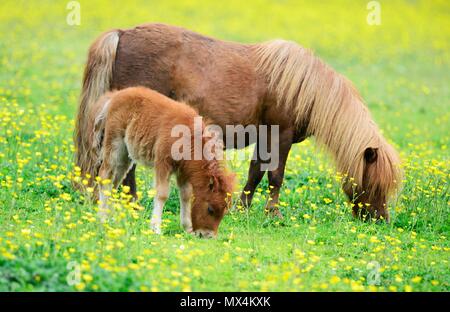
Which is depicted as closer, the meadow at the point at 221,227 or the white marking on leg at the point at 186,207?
the meadow at the point at 221,227

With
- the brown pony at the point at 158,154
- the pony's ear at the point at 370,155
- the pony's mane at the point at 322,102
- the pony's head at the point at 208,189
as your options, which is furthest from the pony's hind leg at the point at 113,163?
the pony's ear at the point at 370,155

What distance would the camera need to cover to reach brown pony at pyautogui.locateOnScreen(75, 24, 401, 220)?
→ 8453mm

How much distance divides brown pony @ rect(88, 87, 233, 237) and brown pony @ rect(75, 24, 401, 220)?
26.3 inches

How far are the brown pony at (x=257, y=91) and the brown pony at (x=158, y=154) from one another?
0.67 m

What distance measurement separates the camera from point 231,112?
28.5ft

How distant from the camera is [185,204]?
24.7 feet

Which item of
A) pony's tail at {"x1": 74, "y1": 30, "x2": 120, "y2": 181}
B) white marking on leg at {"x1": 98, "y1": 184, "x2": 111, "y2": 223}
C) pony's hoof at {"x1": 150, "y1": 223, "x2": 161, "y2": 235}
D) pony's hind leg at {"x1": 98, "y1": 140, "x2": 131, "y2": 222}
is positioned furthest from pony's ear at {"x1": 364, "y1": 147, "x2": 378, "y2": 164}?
pony's tail at {"x1": 74, "y1": 30, "x2": 120, "y2": 181}

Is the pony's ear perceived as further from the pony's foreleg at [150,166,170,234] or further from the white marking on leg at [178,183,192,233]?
the pony's foreleg at [150,166,170,234]

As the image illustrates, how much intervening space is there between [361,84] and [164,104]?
12.4 m

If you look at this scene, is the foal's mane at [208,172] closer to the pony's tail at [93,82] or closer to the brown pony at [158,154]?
the brown pony at [158,154]

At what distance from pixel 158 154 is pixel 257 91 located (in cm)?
198

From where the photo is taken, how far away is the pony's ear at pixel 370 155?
27.4 ft

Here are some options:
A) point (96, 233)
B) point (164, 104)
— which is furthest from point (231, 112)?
point (96, 233)
